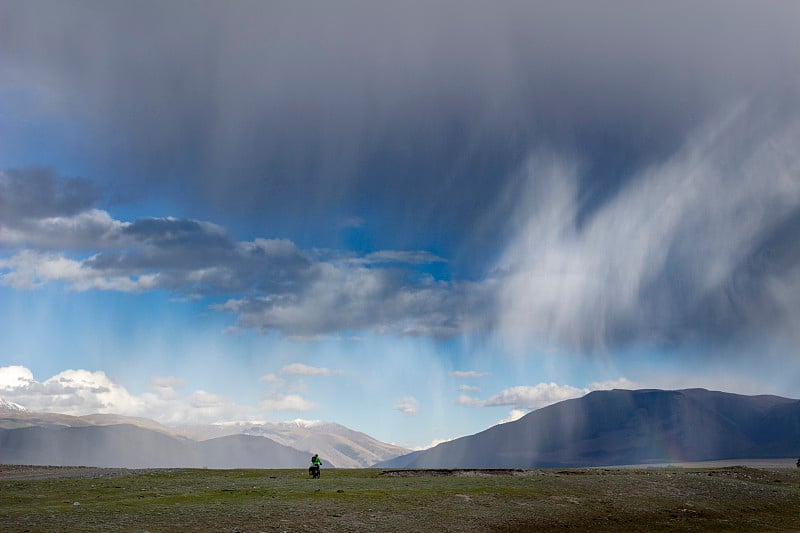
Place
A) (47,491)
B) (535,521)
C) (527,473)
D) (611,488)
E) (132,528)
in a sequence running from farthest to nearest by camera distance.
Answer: (527,473) < (611,488) < (47,491) < (535,521) < (132,528)

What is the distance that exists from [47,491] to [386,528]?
35203 millimetres

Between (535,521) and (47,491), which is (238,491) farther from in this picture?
(535,521)

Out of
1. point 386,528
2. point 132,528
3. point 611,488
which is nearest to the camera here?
point 132,528

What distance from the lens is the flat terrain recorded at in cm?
4756

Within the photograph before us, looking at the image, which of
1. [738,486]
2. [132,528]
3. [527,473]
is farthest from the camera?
[527,473]

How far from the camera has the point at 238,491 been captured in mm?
63562

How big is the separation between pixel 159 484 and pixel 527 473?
47.0 meters

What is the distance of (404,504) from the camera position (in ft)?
190

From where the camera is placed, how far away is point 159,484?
7025cm

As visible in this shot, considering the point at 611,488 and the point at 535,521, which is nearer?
the point at 535,521

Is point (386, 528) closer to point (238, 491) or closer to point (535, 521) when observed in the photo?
point (535, 521)

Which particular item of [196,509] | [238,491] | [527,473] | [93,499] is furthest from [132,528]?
[527,473]

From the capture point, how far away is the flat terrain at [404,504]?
156 ft

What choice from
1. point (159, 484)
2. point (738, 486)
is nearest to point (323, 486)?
point (159, 484)
